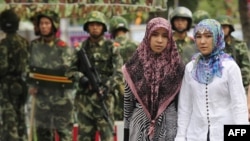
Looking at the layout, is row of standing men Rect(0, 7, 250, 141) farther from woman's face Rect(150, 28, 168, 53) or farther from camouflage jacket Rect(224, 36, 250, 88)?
woman's face Rect(150, 28, 168, 53)

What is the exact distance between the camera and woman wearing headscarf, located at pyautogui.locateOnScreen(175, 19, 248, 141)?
6871 millimetres

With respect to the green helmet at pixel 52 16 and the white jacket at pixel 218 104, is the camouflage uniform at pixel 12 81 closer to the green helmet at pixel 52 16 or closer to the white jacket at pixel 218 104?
the green helmet at pixel 52 16

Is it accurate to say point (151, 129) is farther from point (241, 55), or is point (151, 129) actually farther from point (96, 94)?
point (241, 55)

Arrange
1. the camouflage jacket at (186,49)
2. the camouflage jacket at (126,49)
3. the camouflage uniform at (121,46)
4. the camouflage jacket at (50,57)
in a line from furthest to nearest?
1. the camouflage jacket at (126,49)
2. the camouflage uniform at (121,46)
3. the camouflage jacket at (50,57)
4. the camouflage jacket at (186,49)

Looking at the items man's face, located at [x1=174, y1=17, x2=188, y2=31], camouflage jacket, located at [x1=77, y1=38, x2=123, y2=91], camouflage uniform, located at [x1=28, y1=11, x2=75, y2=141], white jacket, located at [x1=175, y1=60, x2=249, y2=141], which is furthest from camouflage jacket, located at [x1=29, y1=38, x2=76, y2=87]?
white jacket, located at [x1=175, y1=60, x2=249, y2=141]

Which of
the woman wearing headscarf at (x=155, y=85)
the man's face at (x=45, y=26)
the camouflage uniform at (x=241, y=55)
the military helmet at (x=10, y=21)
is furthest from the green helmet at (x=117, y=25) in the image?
the woman wearing headscarf at (x=155, y=85)

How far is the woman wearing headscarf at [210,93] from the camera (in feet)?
22.5

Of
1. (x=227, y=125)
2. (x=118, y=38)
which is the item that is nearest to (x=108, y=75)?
(x=118, y=38)

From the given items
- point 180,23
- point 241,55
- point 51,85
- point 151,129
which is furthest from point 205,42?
point 51,85

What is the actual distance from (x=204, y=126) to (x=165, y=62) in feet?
2.24

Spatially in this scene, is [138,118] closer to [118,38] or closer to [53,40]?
[53,40]

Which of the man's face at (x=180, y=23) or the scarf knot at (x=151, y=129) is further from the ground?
the man's face at (x=180, y=23)

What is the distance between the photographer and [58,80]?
11.8 m

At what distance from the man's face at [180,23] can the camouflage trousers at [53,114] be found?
63.9 inches
